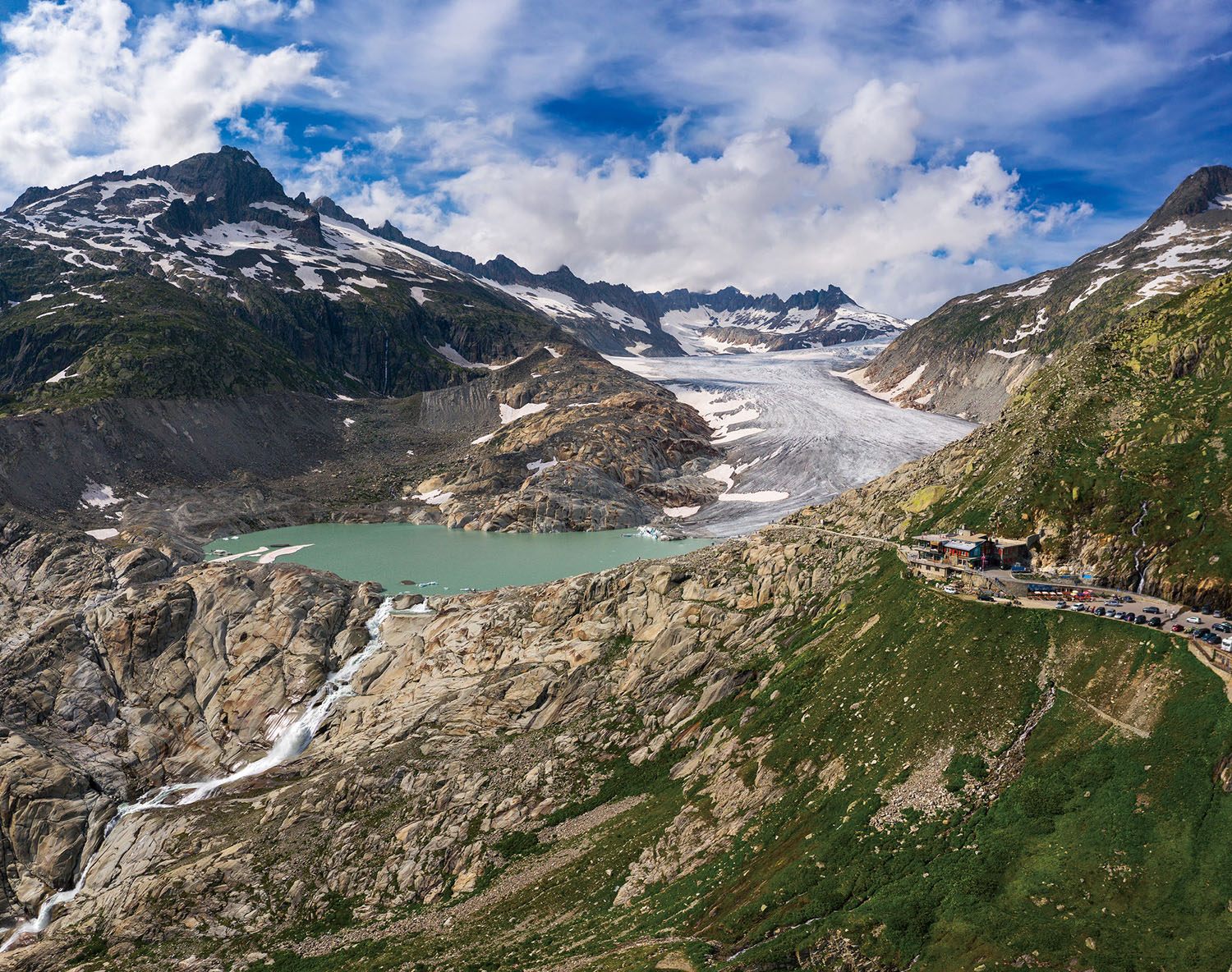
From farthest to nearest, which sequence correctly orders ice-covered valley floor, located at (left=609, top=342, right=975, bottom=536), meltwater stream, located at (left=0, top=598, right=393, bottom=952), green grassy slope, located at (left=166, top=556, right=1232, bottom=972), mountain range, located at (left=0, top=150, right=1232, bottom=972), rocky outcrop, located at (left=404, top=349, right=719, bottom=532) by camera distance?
ice-covered valley floor, located at (left=609, top=342, right=975, bottom=536), rocky outcrop, located at (left=404, top=349, right=719, bottom=532), meltwater stream, located at (left=0, top=598, right=393, bottom=952), mountain range, located at (left=0, top=150, right=1232, bottom=972), green grassy slope, located at (left=166, top=556, right=1232, bottom=972)

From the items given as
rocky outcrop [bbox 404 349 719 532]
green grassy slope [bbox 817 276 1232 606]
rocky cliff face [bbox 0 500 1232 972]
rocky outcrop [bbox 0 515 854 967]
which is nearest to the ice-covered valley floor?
rocky outcrop [bbox 404 349 719 532]

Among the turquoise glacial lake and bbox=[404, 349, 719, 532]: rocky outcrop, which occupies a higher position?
bbox=[404, 349, 719, 532]: rocky outcrop

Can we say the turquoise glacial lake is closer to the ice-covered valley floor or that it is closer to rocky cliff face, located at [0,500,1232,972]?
the ice-covered valley floor

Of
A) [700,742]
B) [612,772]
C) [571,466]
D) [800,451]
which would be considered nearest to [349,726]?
[612,772]

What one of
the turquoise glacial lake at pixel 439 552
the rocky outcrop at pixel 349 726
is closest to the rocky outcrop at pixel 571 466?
the turquoise glacial lake at pixel 439 552

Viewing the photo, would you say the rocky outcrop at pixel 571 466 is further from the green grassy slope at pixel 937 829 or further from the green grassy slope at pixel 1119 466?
the green grassy slope at pixel 937 829
